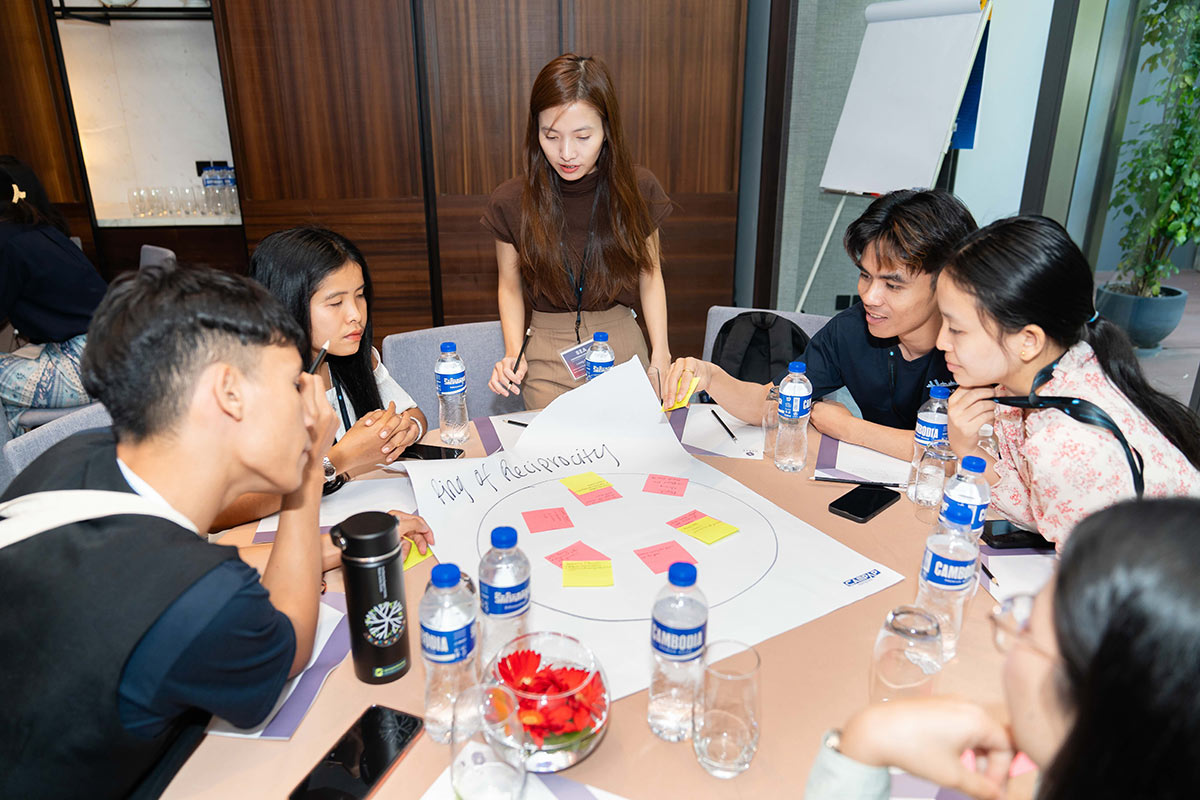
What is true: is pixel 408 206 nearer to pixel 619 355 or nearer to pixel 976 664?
pixel 619 355

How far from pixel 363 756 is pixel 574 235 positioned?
177cm

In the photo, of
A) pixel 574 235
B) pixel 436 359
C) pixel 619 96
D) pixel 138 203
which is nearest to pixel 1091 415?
pixel 574 235

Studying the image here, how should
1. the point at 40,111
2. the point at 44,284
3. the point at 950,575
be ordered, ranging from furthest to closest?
the point at 40,111 < the point at 44,284 < the point at 950,575

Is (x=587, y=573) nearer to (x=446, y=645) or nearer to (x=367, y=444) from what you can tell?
(x=446, y=645)

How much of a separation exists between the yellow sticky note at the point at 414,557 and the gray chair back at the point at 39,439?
607mm

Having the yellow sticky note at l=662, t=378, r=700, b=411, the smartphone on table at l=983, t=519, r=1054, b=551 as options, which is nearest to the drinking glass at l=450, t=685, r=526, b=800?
the smartphone on table at l=983, t=519, r=1054, b=551

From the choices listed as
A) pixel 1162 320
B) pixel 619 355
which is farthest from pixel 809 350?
pixel 1162 320

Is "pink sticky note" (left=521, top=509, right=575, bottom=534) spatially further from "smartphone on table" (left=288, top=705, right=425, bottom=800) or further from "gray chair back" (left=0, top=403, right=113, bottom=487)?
"gray chair back" (left=0, top=403, right=113, bottom=487)

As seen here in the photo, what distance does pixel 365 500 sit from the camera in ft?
5.01

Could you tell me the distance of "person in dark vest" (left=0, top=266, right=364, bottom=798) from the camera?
823 mm

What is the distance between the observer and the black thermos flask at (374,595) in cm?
93

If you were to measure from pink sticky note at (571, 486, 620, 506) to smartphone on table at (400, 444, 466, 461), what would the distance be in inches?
14.1

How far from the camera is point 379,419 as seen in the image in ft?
5.36

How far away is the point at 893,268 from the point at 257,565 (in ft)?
4.87
